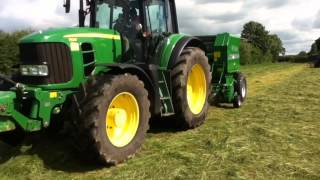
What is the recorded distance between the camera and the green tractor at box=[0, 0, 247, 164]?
582 cm

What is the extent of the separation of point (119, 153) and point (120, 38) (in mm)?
2020

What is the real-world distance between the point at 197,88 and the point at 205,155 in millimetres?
2655

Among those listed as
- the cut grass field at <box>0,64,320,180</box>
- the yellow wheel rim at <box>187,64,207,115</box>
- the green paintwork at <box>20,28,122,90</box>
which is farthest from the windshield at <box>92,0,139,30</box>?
the cut grass field at <box>0,64,320,180</box>

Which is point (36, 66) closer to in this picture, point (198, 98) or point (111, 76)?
point (111, 76)

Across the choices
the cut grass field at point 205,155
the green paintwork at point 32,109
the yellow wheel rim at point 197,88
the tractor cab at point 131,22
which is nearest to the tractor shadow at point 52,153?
the cut grass field at point 205,155

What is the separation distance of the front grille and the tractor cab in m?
1.30

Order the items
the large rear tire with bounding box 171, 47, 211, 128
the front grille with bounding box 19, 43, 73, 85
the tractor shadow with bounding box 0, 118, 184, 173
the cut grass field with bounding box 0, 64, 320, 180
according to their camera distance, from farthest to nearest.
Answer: the large rear tire with bounding box 171, 47, 211, 128 → the front grille with bounding box 19, 43, 73, 85 → the tractor shadow with bounding box 0, 118, 184, 173 → the cut grass field with bounding box 0, 64, 320, 180

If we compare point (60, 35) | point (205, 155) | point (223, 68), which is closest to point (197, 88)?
point (223, 68)

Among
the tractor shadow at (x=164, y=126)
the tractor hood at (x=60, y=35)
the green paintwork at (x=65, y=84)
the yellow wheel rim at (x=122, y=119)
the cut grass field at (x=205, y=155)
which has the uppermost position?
the tractor hood at (x=60, y=35)

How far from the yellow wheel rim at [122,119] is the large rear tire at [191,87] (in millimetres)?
1339

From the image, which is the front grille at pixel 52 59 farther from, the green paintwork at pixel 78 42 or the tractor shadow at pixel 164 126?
the tractor shadow at pixel 164 126

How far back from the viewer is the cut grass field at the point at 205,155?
569 cm

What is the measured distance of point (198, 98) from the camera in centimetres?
884

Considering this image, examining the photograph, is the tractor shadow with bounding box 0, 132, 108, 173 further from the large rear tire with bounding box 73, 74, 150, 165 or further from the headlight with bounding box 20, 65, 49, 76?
the headlight with bounding box 20, 65, 49, 76
